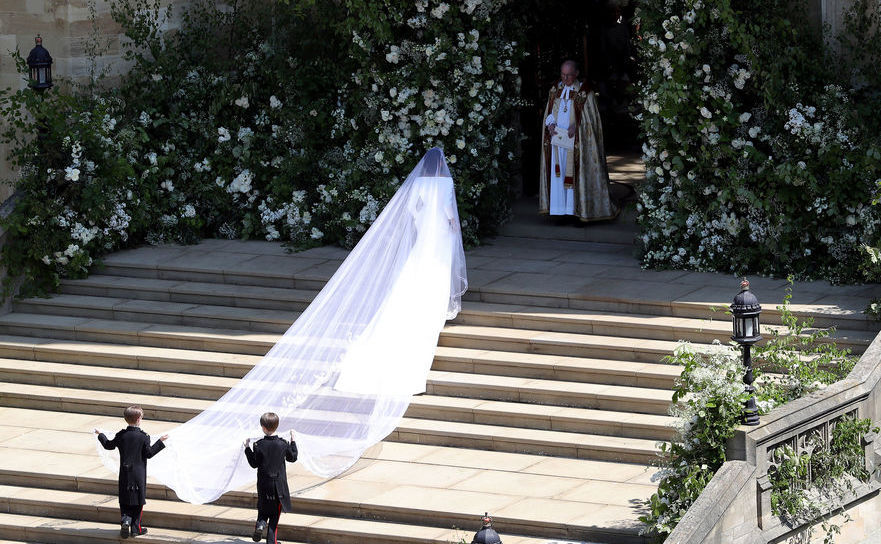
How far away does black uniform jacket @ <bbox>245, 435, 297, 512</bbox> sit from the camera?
35.8 ft

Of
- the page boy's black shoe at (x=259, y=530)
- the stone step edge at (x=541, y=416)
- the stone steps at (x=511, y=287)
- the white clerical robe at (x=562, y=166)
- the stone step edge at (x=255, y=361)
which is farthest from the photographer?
the white clerical robe at (x=562, y=166)

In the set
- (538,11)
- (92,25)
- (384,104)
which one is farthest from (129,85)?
(538,11)

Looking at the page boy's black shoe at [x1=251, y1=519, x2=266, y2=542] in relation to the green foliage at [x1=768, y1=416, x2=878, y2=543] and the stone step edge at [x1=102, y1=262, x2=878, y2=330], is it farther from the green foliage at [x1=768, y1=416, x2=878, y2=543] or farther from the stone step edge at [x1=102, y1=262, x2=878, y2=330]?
the stone step edge at [x1=102, y1=262, x2=878, y2=330]

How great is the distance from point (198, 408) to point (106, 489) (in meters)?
1.35

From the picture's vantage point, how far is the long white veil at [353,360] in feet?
38.8

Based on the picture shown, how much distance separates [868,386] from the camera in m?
11.1

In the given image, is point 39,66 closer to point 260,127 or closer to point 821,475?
point 260,127

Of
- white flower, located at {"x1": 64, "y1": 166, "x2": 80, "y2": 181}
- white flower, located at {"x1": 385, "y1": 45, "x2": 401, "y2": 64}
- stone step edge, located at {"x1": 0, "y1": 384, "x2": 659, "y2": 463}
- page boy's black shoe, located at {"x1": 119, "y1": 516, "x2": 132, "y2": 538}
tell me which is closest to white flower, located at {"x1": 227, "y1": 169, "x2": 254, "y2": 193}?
white flower, located at {"x1": 64, "y1": 166, "x2": 80, "y2": 181}

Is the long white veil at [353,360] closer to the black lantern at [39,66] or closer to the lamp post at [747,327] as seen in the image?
the lamp post at [747,327]

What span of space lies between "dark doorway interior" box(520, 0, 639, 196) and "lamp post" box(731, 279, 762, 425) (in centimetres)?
630

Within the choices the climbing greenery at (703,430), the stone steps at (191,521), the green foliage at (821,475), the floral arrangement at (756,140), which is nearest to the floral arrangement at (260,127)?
the floral arrangement at (756,140)

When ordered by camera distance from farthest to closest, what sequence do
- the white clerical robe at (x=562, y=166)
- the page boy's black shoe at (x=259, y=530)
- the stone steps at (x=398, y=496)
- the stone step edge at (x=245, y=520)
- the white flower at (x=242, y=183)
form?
the white flower at (x=242, y=183), the white clerical robe at (x=562, y=166), the page boy's black shoe at (x=259, y=530), the stone steps at (x=398, y=496), the stone step edge at (x=245, y=520)

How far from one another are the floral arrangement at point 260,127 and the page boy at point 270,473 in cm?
510

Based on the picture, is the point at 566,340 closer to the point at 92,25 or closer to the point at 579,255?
the point at 579,255
